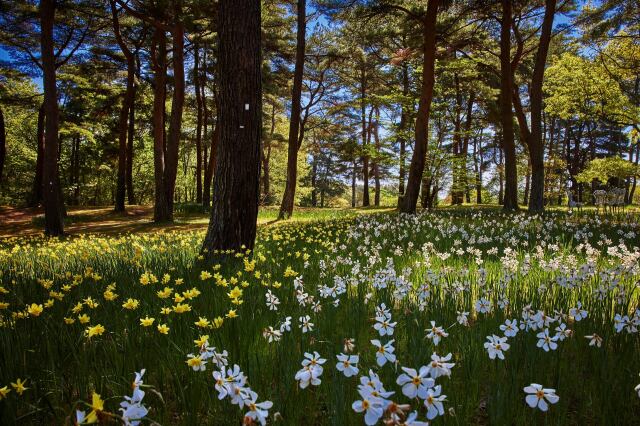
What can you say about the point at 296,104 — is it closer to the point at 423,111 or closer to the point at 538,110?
the point at 423,111

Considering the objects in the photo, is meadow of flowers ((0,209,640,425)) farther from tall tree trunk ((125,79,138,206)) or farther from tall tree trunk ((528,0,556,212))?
tall tree trunk ((125,79,138,206))

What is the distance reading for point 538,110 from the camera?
43.3 feet

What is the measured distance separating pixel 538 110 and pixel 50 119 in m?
16.3

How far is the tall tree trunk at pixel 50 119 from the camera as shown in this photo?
11938 millimetres

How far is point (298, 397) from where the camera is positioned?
170 centimetres

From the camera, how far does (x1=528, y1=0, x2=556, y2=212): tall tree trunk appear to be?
12.3m

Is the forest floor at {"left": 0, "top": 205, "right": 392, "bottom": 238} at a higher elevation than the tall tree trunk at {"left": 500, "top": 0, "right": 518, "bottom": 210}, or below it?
below

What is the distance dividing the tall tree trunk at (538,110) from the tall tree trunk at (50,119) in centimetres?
1573

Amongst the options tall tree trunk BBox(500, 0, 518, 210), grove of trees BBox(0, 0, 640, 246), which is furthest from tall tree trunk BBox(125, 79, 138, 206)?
tall tree trunk BBox(500, 0, 518, 210)

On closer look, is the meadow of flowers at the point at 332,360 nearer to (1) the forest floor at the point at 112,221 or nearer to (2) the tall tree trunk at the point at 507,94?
(1) the forest floor at the point at 112,221

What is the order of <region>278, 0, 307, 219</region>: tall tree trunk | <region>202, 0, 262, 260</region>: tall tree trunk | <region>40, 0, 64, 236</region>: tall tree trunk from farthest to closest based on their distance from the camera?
<region>278, 0, 307, 219</region>: tall tree trunk
<region>40, 0, 64, 236</region>: tall tree trunk
<region>202, 0, 262, 260</region>: tall tree trunk

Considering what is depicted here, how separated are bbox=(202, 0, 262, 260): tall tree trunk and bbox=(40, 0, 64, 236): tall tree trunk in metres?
9.76

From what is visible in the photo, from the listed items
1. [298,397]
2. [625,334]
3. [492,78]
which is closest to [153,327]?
[298,397]

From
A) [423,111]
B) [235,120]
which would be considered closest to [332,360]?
[235,120]
